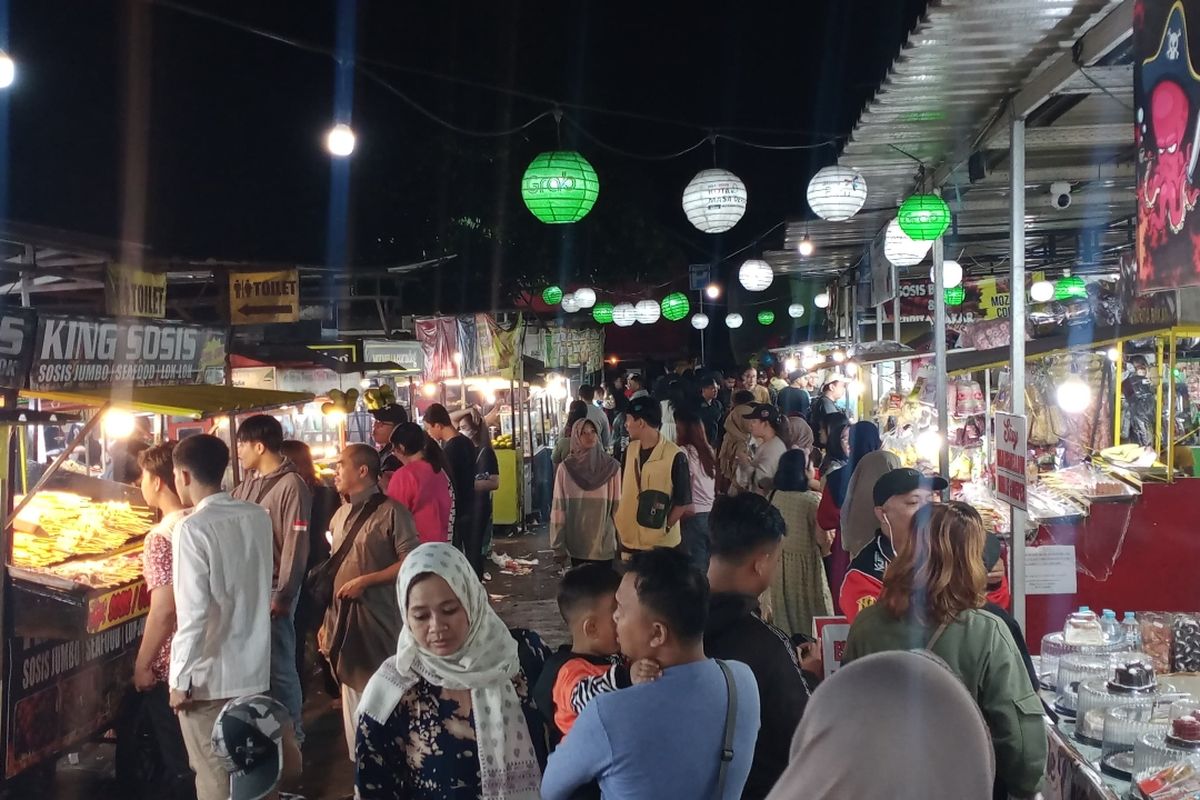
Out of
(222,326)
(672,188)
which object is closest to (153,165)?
(222,326)

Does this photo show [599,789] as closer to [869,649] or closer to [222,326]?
[869,649]

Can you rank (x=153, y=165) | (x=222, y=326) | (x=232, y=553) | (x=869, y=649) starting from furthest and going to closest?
(x=153, y=165) → (x=222, y=326) → (x=232, y=553) → (x=869, y=649)

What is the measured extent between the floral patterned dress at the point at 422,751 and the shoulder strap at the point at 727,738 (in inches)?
30.0

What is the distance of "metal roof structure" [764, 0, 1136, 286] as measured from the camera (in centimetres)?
471

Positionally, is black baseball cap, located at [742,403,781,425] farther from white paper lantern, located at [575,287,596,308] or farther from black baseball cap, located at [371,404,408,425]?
white paper lantern, located at [575,287,596,308]

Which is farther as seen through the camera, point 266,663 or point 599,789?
point 266,663

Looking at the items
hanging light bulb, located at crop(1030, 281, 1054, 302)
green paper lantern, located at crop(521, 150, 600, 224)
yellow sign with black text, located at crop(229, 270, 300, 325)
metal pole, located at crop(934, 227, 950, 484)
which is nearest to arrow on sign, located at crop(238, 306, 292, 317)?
yellow sign with black text, located at crop(229, 270, 300, 325)

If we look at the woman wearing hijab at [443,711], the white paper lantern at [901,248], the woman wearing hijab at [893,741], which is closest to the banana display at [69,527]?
the woman wearing hijab at [443,711]

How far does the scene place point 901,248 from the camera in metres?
9.62

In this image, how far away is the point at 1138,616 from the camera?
16.9 feet

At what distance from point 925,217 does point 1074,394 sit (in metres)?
2.25

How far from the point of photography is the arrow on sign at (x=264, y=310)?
344 inches

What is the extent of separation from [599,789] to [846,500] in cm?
395

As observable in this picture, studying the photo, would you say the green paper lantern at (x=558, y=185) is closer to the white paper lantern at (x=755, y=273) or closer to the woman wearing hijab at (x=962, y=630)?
the woman wearing hijab at (x=962, y=630)
